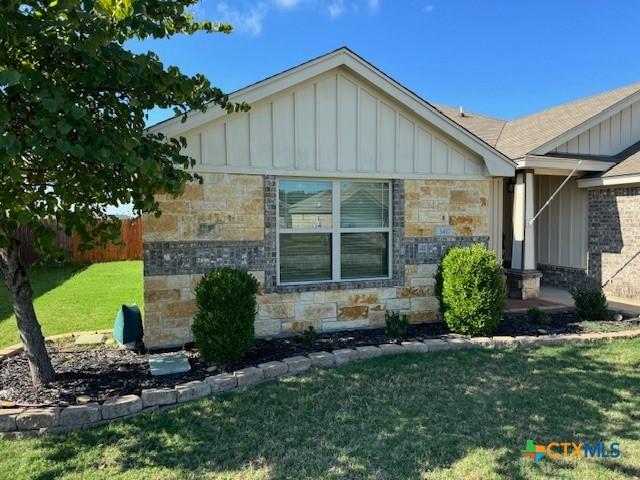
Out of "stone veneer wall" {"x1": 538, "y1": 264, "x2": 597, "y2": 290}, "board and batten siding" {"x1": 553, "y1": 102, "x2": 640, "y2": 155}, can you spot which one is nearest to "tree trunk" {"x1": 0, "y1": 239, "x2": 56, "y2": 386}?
"board and batten siding" {"x1": 553, "y1": 102, "x2": 640, "y2": 155}

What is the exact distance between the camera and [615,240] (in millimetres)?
9742

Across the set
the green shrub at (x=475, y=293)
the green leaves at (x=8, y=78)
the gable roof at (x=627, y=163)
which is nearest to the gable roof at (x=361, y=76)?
the green shrub at (x=475, y=293)

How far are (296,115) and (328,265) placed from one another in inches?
93.6

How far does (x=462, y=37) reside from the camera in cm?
1529

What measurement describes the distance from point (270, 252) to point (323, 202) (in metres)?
1.17

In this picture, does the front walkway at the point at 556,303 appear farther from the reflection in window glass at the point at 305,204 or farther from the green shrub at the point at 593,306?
the reflection in window glass at the point at 305,204

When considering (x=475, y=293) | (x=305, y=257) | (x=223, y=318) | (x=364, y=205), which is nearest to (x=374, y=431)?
(x=223, y=318)

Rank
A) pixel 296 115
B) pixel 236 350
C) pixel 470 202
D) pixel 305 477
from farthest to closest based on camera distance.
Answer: pixel 470 202 → pixel 296 115 → pixel 236 350 → pixel 305 477

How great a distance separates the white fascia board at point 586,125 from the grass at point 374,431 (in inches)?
217

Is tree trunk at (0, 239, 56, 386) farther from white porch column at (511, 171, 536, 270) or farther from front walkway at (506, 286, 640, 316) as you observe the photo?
white porch column at (511, 171, 536, 270)

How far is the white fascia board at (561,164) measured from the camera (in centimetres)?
903

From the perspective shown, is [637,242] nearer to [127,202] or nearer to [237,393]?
[237,393]

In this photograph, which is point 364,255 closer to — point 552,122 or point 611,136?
point 552,122

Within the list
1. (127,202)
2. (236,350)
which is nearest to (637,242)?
(236,350)
